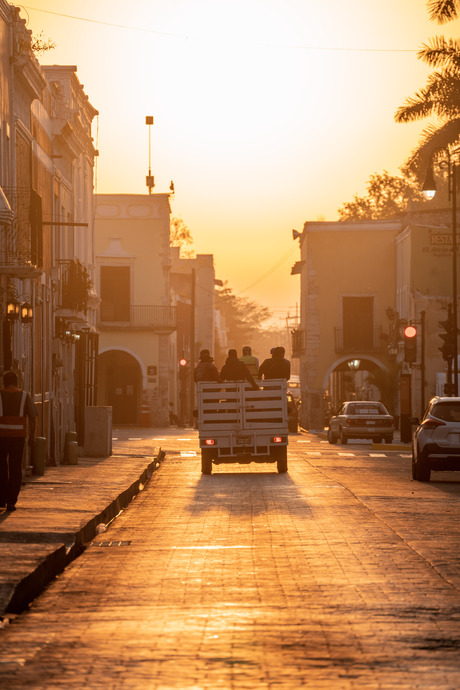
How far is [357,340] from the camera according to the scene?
73.6m

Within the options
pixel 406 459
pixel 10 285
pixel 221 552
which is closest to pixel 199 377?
pixel 10 285

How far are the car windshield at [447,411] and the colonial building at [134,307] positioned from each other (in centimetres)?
4255

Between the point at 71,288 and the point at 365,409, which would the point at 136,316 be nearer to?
the point at 365,409

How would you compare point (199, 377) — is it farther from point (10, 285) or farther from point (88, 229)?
point (88, 229)

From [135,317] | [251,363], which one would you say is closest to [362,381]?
[135,317]

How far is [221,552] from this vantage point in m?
12.6

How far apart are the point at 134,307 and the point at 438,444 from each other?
45863 mm

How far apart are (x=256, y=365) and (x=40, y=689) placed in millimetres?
Result: 20847

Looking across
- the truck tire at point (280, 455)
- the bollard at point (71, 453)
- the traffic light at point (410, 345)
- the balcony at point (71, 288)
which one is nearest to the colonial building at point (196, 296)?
the traffic light at point (410, 345)

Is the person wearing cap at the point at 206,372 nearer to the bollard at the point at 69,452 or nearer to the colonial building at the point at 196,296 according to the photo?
the bollard at the point at 69,452

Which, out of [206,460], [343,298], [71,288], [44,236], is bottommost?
[206,460]

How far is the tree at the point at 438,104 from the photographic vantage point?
4138 cm

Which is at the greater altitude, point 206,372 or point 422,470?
point 206,372

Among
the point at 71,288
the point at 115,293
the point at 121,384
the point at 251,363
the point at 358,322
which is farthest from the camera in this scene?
the point at 358,322
